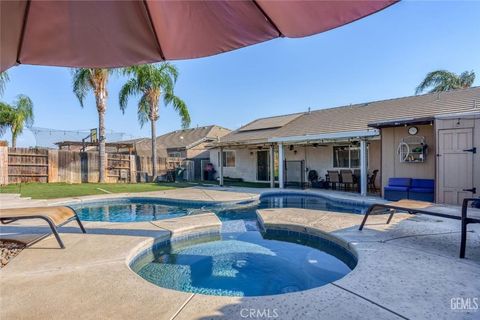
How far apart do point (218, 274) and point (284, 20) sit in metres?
4.04

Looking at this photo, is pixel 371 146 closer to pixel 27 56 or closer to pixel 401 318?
pixel 401 318

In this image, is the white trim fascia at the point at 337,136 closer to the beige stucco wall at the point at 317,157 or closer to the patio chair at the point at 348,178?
the patio chair at the point at 348,178

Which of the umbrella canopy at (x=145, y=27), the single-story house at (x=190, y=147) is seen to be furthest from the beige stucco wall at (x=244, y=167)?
the umbrella canopy at (x=145, y=27)

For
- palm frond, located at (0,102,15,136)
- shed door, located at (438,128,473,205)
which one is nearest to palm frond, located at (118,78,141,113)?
palm frond, located at (0,102,15,136)

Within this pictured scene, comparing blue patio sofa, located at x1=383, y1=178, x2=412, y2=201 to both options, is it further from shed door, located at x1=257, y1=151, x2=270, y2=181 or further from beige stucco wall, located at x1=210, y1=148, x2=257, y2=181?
beige stucco wall, located at x1=210, y1=148, x2=257, y2=181

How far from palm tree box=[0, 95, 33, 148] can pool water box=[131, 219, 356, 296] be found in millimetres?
25512

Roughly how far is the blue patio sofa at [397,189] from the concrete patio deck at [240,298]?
5.02m

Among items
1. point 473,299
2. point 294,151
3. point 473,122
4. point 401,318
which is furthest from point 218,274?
point 294,151

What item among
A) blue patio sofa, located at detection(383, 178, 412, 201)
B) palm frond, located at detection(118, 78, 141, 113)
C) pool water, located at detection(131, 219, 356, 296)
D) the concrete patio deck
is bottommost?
pool water, located at detection(131, 219, 356, 296)

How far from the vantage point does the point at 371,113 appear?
49.6ft

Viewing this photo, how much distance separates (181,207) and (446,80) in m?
21.3

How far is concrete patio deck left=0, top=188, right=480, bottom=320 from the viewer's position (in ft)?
9.20

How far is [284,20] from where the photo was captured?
184 cm

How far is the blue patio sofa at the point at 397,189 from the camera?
1047 cm
